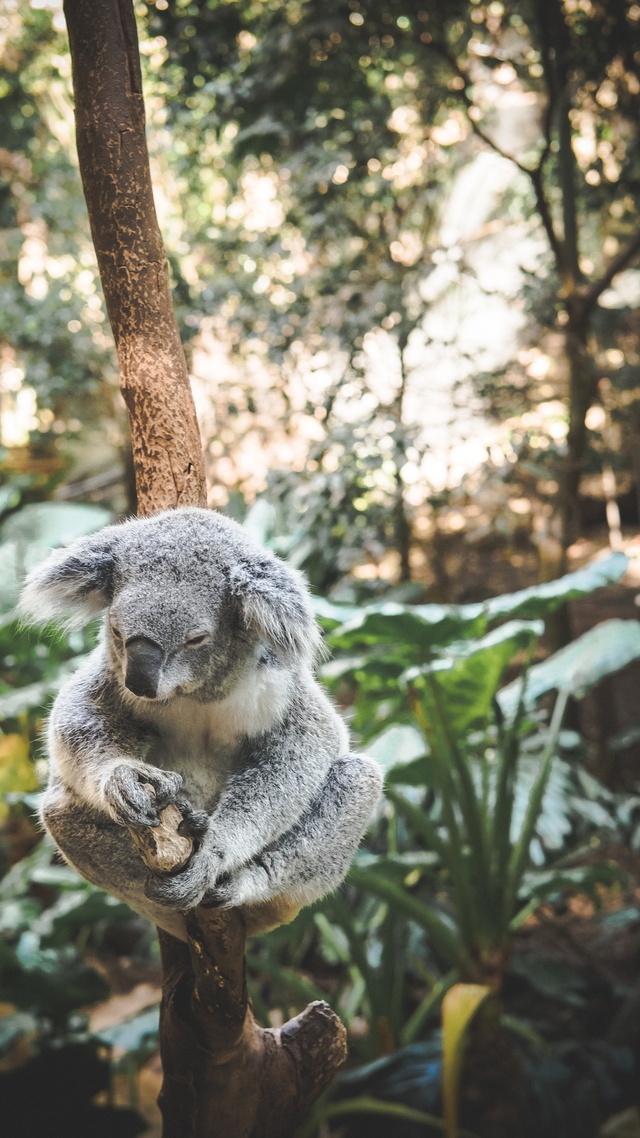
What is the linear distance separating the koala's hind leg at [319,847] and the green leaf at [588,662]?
1.45 meters

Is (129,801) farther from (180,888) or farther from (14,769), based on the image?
(14,769)

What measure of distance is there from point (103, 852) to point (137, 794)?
362mm

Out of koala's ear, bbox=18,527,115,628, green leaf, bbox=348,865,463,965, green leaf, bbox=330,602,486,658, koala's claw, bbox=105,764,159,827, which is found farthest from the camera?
green leaf, bbox=348,865,463,965

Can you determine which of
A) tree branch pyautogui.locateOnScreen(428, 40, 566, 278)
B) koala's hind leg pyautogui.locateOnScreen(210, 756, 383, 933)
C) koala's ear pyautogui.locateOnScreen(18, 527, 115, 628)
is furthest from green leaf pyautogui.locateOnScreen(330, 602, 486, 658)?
tree branch pyautogui.locateOnScreen(428, 40, 566, 278)

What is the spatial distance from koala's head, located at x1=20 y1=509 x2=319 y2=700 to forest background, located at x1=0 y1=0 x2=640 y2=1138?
3.39 ft

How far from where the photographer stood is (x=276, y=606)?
1.40 meters

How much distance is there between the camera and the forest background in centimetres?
307

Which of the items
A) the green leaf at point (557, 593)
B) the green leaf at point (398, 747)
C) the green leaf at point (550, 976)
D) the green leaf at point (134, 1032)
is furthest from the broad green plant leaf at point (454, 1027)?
the green leaf at point (557, 593)

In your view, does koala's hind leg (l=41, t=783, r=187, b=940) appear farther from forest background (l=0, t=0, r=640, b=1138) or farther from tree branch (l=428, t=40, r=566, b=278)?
tree branch (l=428, t=40, r=566, b=278)

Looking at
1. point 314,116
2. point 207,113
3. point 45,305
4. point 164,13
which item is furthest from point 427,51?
point 45,305

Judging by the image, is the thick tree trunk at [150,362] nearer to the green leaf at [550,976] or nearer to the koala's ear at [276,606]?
the koala's ear at [276,606]

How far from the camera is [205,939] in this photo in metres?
1.37

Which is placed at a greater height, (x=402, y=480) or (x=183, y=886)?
(x=402, y=480)

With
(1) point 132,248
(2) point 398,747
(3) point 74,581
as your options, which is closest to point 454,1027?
(2) point 398,747
